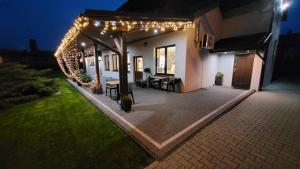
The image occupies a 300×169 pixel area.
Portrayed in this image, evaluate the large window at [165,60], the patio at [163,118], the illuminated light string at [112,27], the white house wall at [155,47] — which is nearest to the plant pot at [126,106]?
the patio at [163,118]

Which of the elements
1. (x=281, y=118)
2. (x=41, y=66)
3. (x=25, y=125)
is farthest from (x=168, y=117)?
(x=41, y=66)

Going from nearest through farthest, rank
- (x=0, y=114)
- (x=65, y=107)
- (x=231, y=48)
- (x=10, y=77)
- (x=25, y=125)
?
(x=25, y=125) → (x=0, y=114) → (x=65, y=107) → (x=10, y=77) → (x=231, y=48)

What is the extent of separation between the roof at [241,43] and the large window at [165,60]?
244 cm

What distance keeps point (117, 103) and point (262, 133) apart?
4357 mm

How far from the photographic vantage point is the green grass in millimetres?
2348

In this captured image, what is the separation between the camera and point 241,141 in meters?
2.86

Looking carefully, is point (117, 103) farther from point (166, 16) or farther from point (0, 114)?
point (0, 114)

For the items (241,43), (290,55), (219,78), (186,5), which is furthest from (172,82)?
(290,55)

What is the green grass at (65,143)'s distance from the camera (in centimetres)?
235

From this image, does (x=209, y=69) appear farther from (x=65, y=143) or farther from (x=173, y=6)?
(x=65, y=143)

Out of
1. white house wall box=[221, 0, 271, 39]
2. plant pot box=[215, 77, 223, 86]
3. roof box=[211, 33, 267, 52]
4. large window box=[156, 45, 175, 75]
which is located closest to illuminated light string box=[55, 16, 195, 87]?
large window box=[156, 45, 175, 75]

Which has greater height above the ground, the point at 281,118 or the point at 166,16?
the point at 166,16

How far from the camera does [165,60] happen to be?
25.0 feet

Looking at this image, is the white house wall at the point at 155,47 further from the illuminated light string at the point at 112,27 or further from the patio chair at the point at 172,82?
the illuminated light string at the point at 112,27
